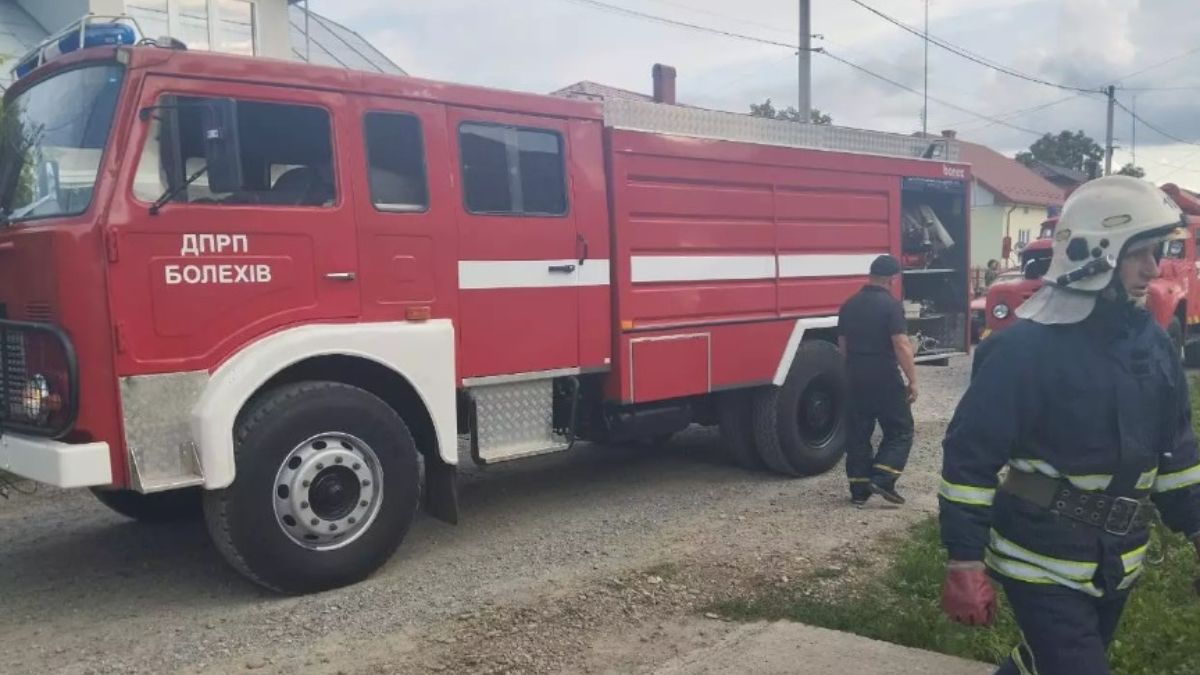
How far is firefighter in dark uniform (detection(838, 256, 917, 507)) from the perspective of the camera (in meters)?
6.77

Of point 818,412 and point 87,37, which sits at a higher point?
point 87,37

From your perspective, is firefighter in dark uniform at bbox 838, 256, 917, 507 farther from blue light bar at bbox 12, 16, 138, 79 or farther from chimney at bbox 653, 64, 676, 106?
blue light bar at bbox 12, 16, 138, 79

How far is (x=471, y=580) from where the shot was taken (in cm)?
532

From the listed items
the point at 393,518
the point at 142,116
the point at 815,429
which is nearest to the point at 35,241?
the point at 142,116

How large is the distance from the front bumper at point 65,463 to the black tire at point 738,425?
4.51 meters

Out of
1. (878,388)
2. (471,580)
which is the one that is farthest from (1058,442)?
(878,388)

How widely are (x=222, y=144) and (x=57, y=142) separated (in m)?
0.93

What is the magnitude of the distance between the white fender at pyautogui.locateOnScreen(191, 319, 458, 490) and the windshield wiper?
770mm

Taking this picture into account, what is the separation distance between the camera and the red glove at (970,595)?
260 centimetres

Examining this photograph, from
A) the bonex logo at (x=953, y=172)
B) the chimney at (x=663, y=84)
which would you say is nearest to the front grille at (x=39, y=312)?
the chimney at (x=663, y=84)

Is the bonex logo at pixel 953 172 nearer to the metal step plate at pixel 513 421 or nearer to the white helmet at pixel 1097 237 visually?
the metal step plate at pixel 513 421

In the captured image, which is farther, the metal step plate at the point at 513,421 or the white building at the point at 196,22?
the white building at the point at 196,22

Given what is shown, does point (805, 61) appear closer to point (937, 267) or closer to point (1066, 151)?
point (937, 267)

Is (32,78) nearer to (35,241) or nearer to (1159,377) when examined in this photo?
A: (35,241)
